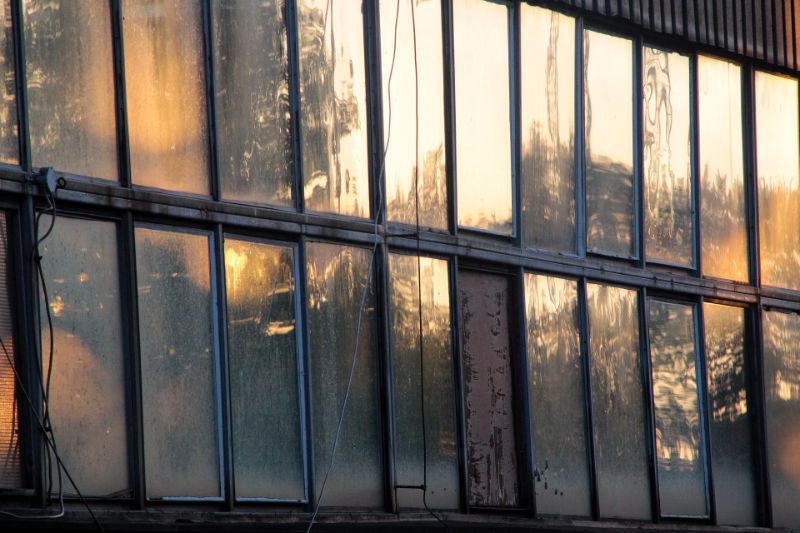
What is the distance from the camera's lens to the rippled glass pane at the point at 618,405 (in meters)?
14.4

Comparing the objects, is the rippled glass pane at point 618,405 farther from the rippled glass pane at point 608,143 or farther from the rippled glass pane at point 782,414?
the rippled glass pane at point 782,414

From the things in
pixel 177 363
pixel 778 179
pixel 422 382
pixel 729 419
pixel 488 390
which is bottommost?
pixel 729 419

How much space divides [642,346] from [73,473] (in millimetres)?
7661

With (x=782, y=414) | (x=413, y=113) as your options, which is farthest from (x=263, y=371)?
(x=782, y=414)

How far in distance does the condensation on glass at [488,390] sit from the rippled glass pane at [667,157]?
2.77 meters

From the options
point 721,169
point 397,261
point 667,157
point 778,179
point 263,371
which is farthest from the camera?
point 778,179

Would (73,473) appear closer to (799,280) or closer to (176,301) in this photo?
(176,301)

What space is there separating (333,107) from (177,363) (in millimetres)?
3090

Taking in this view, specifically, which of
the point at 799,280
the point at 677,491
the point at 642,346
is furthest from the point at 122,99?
the point at 799,280

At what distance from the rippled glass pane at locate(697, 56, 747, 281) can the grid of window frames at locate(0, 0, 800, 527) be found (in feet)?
0.16

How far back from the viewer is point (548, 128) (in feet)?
47.0

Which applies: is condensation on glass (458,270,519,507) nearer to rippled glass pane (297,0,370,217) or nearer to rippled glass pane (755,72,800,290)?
rippled glass pane (297,0,370,217)

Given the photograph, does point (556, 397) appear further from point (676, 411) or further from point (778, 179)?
point (778, 179)

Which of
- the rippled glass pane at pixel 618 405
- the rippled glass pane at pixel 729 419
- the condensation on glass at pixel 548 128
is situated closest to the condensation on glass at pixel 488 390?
the condensation on glass at pixel 548 128
